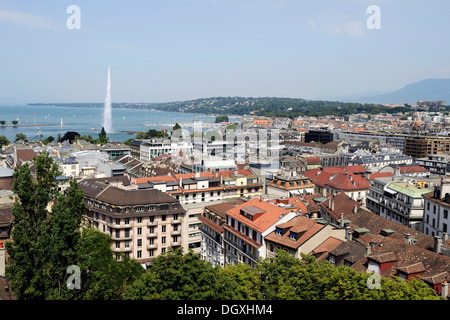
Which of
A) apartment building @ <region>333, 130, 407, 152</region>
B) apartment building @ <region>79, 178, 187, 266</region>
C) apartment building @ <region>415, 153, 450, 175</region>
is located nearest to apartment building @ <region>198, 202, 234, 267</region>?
apartment building @ <region>79, 178, 187, 266</region>

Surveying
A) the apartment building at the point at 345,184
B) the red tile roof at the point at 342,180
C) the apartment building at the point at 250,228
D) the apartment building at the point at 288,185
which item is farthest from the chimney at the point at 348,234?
the red tile roof at the point at 342,180

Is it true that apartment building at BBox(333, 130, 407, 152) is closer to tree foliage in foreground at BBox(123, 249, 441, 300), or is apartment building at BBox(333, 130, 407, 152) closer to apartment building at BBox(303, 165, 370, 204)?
apartment building at BBox(303, 165, 370, 204)

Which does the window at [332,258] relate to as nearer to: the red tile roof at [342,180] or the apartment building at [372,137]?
the red tile roof at [342,180]

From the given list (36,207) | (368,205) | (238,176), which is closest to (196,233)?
(238,176)

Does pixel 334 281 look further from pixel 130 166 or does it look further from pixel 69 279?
pixel 130 166

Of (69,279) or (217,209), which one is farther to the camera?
(217,209)
